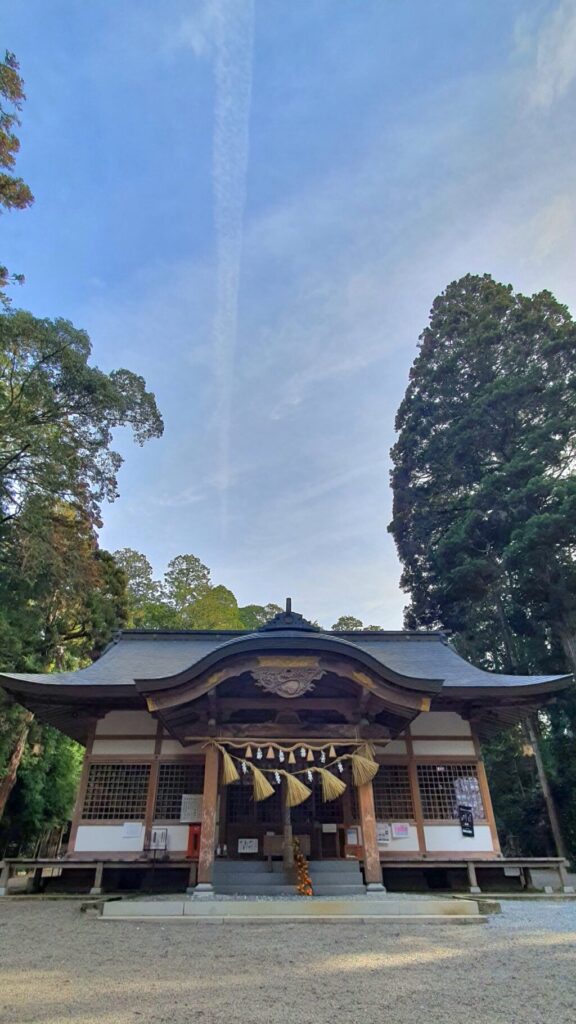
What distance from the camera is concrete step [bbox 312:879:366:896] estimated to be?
7.20m

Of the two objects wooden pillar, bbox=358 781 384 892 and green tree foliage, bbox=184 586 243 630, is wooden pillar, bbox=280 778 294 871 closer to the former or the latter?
wooden pillar, bbox=358 781 384 892

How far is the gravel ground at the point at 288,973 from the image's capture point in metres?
2.80

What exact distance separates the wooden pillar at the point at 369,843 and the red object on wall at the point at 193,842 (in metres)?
2.80

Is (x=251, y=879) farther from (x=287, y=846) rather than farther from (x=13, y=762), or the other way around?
(x=13, y=762)

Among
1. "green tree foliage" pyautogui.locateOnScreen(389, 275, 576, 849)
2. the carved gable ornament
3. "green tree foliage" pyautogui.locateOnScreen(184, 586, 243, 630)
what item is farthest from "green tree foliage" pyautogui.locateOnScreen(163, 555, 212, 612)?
the carved gable ornament

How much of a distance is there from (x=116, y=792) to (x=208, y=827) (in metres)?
2.70

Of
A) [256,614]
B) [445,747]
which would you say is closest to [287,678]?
Answer: [445,747]

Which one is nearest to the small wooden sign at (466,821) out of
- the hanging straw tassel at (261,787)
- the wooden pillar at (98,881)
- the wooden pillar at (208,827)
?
the hanging straw tassel at (261,787)

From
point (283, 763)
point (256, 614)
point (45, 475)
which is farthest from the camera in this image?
point (256, 614)

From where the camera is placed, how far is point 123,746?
373 inches

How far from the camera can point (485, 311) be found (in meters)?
19.8

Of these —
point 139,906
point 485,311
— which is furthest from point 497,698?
point 485,311

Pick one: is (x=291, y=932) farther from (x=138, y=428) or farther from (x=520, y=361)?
(x=520, y=361)

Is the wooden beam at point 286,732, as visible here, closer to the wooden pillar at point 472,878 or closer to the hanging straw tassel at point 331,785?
the hanging straw tassel at point 331,785
